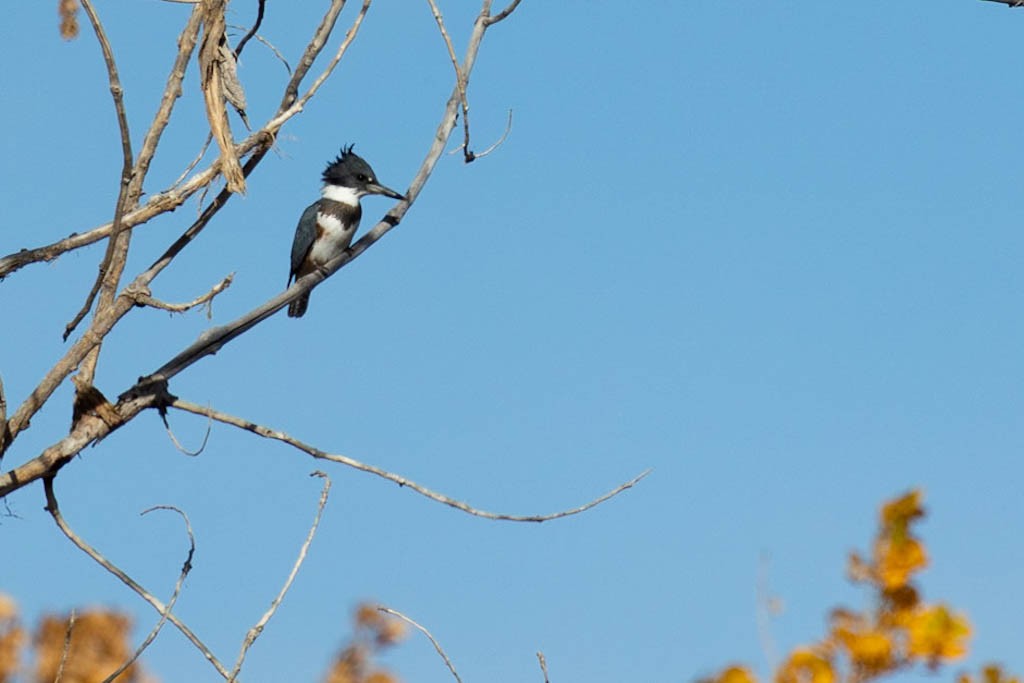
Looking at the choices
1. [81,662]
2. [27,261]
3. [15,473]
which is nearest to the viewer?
[15,473]

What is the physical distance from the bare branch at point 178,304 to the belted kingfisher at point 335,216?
4.40 metres

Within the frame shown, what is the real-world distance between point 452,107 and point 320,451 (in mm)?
1217

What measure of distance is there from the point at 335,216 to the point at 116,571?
15.4 ft

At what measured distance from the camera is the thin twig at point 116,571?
3.56 metres

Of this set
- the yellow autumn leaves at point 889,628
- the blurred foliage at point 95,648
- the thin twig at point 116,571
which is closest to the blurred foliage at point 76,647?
the blurred foliage at point 95,648

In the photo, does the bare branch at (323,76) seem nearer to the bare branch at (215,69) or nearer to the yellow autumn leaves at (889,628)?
the bare branch at (215,69)

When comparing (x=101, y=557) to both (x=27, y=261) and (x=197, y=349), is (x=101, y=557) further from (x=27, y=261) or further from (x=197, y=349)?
(x=27, y=261)

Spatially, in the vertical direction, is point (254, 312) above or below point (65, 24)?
below

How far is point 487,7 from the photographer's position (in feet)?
14.1

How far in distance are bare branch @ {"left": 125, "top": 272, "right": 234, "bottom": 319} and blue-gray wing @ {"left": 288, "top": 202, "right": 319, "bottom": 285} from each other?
14.8 feet

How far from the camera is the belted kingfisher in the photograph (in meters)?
8.23

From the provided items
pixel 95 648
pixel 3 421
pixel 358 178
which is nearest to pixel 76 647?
pixel 95 648

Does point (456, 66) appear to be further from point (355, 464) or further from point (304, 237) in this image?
point (304, 237)

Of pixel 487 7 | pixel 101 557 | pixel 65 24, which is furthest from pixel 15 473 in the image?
pixel 487 7
